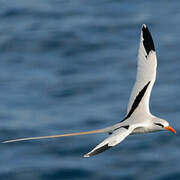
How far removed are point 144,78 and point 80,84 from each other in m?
7.23

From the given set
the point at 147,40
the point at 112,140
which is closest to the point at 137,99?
the point at 147,40

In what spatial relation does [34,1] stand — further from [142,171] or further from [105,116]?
[142,171]

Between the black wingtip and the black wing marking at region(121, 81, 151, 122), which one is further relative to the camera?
the black wingtip

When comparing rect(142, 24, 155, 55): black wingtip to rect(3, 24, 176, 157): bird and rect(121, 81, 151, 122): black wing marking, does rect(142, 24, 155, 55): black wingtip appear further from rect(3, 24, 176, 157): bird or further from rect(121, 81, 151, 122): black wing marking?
rect(121, 81, 151, 122): black wing marking

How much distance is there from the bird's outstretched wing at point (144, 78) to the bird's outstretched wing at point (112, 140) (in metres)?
1.69

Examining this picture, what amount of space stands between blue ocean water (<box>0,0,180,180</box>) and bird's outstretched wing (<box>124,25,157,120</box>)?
3952 mm

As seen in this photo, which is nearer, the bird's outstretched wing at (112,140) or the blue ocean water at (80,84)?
the bird's outstretched wing at (112,140)

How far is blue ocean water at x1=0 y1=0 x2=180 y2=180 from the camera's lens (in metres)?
24.9

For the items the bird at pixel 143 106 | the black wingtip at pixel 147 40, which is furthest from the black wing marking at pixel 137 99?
the black wingtip at pixel 147 40

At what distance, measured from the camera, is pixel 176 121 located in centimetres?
2616

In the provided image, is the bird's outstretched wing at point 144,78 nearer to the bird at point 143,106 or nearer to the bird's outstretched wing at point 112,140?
the bird at point 143,106

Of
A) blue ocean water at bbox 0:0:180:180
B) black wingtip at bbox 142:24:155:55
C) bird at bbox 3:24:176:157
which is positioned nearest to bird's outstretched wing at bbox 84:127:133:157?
bird at bbox 3:24:176:157

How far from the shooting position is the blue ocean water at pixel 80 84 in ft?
81.7

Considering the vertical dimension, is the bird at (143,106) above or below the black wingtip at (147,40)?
below
